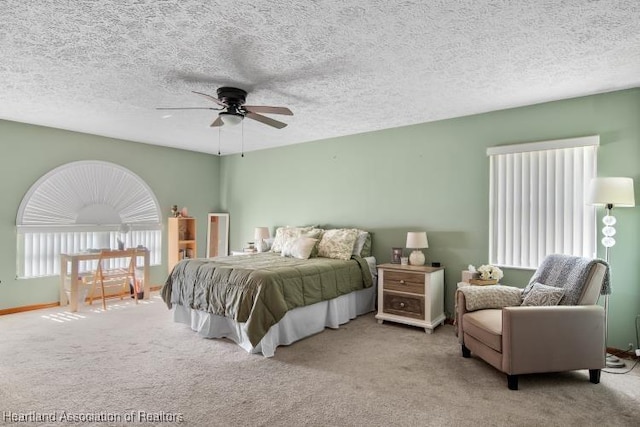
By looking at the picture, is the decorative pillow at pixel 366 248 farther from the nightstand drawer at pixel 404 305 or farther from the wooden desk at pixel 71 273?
the wooden desk at pixel 71 273

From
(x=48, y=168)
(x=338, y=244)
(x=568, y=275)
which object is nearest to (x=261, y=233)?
(x=338, y=244)

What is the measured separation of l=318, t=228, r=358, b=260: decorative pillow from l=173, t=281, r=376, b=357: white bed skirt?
0.53m

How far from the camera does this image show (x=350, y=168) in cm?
543

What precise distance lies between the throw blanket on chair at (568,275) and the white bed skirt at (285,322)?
77.2 inches

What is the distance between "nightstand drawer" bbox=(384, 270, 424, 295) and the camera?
4148mm

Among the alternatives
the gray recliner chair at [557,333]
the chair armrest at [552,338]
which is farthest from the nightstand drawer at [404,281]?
the chair armrest at [552,338]

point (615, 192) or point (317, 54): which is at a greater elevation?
point (317, 54)

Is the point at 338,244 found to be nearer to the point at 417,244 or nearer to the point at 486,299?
the point at 417,244

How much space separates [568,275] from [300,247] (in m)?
2.93

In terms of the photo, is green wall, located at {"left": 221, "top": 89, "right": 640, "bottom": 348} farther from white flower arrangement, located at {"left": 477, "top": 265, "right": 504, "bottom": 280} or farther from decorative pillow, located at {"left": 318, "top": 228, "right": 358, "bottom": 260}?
decorative pillow, located at {"left": 318, "top": 228, "right": 358, "bottom": 260}

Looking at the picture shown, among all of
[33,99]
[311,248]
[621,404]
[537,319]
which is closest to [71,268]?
[33,99]

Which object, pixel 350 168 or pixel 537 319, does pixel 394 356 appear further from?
pixel 350 168

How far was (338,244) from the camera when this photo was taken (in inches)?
189

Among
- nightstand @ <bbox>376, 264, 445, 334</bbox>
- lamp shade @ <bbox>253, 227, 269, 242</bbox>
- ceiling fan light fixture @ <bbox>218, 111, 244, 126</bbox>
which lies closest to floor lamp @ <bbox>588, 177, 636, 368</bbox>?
nightstand @ <bbox>376, 264, 445, 334</bbox>
